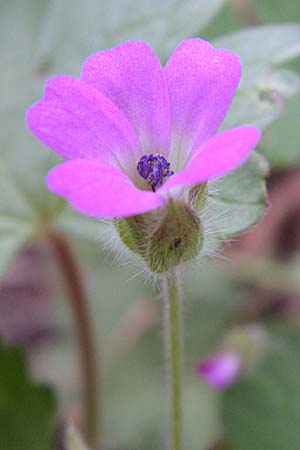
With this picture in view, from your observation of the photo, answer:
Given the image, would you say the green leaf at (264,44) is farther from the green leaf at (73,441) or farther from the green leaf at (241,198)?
the green leaf at (73,441)

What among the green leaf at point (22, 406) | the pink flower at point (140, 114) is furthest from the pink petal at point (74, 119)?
the green leaf at point (22, 406)

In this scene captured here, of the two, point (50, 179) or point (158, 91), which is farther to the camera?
point (158, 91)

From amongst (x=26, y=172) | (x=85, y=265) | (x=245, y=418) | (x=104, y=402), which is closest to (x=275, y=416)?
(x=245, y=418)

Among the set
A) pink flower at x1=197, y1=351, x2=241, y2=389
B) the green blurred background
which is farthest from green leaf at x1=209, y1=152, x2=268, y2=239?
pink flower at x1=197, y1=351, x2=241, y2=389

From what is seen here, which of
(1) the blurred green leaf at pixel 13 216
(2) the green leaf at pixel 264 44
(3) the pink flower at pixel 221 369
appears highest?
(2) the green leaf at pixel 264 44

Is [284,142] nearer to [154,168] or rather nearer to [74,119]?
[154,168]

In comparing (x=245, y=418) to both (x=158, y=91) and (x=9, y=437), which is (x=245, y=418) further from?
(x=158, y=91)

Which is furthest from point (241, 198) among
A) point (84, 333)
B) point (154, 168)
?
point (84, 333)
